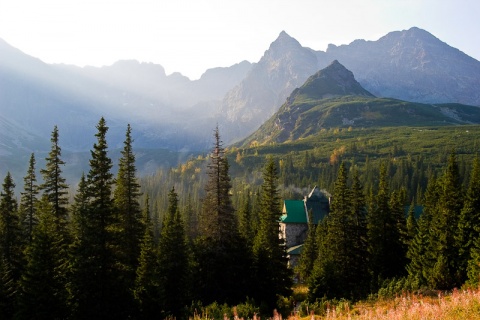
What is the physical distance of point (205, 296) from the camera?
110ft

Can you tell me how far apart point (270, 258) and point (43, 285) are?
21.6 metres

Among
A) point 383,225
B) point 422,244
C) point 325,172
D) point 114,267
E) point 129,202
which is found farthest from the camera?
point 325,172

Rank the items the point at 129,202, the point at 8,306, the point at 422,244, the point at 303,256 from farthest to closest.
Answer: the point at 303,256 → the point at 422,244 → the point at 129,202 → the point at 8,306

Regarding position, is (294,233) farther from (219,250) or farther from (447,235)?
(219,250)

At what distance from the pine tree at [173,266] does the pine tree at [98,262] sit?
4.24 metres

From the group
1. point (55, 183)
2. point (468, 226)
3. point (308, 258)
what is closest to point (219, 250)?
point (55, 183)

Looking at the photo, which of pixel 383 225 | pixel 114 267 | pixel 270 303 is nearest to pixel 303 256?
pixel 383 225

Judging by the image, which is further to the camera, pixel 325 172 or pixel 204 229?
pixel 325 172

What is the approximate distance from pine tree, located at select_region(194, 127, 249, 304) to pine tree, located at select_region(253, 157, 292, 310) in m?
2.12

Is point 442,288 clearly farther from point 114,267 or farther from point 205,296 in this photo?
point 114,267

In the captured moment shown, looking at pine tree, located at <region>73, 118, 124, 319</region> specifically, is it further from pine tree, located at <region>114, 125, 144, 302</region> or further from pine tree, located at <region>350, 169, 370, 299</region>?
pine tree, located at <region>350, 169, 370, 299</region>

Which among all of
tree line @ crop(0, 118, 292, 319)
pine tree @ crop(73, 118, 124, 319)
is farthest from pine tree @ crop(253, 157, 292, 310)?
pine tree @ crop(73, 118, 124, 319)

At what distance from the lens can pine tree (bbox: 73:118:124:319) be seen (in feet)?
90.7

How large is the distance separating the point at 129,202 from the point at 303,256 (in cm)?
3506
